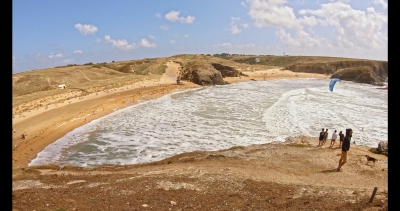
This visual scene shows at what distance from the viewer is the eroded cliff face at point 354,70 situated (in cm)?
7288

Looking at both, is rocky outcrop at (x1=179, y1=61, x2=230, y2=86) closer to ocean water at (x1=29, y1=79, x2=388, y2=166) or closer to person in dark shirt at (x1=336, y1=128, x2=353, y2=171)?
ocean water at (x1=29, y1=79, x2=388, y2=166)

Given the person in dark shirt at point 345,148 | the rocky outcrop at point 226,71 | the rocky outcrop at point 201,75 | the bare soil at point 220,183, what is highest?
the rocky outcrop at point 226,71

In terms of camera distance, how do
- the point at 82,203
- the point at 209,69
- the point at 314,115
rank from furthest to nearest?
the point at 209,69 → the point at 314,115 → the point at 82,203

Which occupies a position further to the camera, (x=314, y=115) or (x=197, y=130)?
(x=314, y=115)

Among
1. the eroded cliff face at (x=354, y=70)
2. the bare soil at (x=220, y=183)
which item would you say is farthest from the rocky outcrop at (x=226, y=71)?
the bare soil at (x=220, y=183)

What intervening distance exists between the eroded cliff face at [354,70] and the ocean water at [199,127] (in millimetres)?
42565

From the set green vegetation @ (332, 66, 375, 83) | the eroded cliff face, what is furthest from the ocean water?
the eroded cliff face

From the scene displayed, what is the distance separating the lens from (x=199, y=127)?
24.5 metres

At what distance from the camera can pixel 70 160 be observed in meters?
17.5

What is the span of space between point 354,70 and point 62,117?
238 ft

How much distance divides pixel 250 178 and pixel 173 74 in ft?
178

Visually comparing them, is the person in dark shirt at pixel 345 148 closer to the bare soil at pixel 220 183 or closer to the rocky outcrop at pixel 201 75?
the bare soil at pixel 220 183
